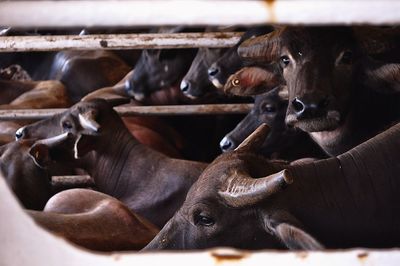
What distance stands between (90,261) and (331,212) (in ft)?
5.81

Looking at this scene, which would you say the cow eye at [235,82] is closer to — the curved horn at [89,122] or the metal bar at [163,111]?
the metal bar at [163,111]

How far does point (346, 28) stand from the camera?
4.13 m

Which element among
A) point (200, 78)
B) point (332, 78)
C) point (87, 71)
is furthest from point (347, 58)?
point (87, 71)

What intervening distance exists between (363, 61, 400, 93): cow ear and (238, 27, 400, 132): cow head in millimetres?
62

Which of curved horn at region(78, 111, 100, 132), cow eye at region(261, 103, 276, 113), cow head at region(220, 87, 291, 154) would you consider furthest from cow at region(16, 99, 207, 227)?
cow eye at region(261, 103, 276, 113)

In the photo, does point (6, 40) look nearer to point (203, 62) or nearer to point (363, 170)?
point (203, 62)

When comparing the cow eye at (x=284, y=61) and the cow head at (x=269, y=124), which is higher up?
the cow eye at (x=284, y=61)

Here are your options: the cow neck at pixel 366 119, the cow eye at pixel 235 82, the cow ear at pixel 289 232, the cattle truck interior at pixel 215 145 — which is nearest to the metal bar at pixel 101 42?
the cattle truck interior at pixel 215 145

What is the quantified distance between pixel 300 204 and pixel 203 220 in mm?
346

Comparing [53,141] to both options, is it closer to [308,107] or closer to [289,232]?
[308,107]

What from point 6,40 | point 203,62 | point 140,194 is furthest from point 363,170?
point 203,62

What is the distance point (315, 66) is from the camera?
3.95 meters

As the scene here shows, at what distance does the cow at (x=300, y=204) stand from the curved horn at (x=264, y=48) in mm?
1230

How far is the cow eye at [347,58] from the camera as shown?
4.07m
